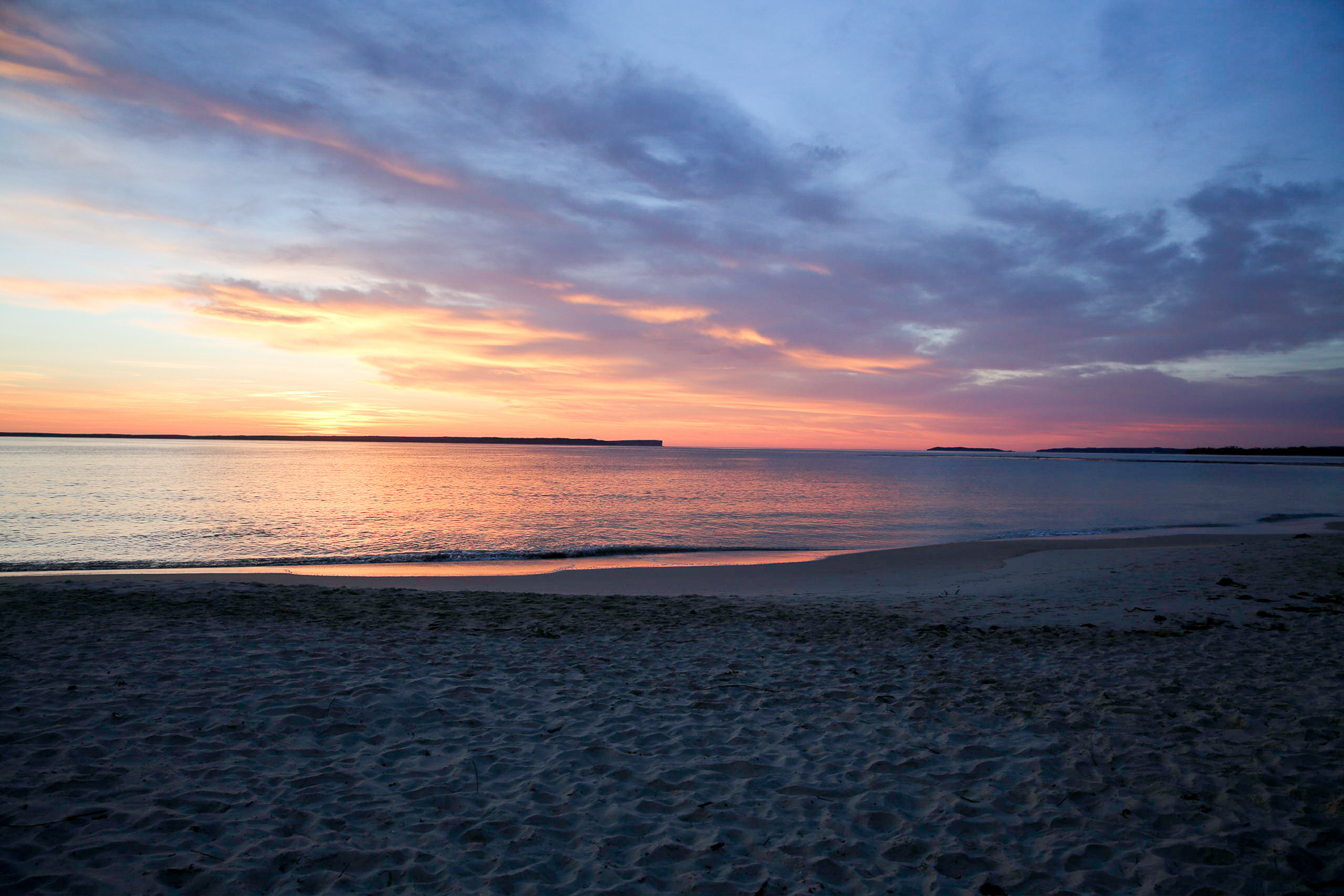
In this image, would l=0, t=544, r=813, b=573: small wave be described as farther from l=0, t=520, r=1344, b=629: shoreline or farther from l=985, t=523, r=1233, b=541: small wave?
l=985, t=523, r=1233, b=541: small wave

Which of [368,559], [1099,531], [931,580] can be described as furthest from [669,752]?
[1099,531]

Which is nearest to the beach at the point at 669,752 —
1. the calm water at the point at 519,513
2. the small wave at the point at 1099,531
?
the calm water at the point at 519,513

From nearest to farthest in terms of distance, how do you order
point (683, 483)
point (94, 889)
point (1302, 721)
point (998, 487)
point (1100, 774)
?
point (94, 889)
point (1100, 774)
point (1302, 721)
point (998, 487)
point (683, 483)

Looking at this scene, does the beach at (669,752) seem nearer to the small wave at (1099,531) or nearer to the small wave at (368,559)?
the small wave at (368,559)

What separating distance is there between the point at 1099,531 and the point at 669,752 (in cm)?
3006

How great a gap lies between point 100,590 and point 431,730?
1150cm

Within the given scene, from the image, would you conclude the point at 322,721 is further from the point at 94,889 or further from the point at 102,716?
the point at 94,889

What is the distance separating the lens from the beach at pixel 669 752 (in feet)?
14.4

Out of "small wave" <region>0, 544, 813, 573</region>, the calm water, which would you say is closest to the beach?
"small wave" <region>0, 544, 813, 573</region>

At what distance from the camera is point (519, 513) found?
35281 mm

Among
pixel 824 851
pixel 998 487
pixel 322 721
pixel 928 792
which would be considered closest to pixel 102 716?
pixel 322 721

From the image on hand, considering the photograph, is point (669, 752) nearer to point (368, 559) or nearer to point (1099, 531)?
point (368, 559)

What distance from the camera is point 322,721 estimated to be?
6.60 m

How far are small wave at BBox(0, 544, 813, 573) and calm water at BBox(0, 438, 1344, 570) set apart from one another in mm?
104
